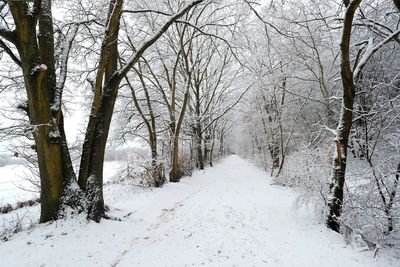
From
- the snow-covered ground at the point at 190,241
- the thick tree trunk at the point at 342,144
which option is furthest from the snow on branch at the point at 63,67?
the thick tree trunk at the point at 342,144

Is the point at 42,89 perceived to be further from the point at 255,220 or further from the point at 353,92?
the point at 353,92

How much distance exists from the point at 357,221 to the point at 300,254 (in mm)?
1889

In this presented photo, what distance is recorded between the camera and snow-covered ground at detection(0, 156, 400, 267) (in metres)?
4.40

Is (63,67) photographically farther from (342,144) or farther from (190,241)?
(342,144)

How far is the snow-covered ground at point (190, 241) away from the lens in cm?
440

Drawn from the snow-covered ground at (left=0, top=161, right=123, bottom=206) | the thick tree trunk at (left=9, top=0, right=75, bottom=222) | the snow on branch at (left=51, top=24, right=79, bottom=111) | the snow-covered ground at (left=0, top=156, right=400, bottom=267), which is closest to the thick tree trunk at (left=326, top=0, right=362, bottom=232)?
the snow-covered ground at (left=0, top=156, right=400, bottom=267)

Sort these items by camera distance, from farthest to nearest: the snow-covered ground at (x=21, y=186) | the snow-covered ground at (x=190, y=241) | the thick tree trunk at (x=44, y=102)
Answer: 1. the snow-covered ground at (x=21, y=186)
2. the thick tree trunk at (x=44, y=102)
3. the snow-covered ground at (x=190, y=241)

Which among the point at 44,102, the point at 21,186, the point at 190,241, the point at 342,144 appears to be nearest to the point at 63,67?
the point at 44,102

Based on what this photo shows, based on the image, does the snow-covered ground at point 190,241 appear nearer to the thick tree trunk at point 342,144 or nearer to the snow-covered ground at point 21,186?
the thick tree trunk at point 342,144

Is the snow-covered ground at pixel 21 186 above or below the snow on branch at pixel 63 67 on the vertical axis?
below

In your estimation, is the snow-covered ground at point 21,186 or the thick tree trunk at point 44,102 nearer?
the thick tree trunk at point 44,102

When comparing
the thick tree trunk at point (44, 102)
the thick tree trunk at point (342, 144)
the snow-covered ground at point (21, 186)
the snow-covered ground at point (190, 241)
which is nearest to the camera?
the snow-covered ground at point (190, 241)

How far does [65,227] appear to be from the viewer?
17.0 feet

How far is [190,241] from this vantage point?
530 centimetres
